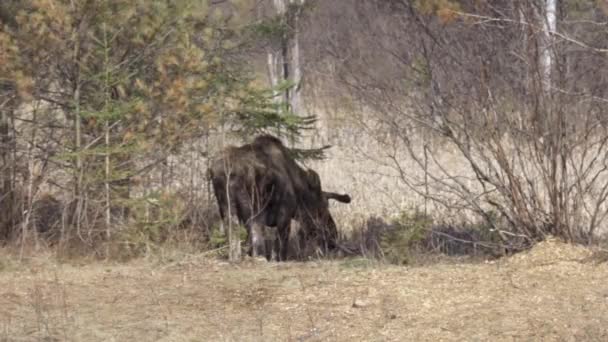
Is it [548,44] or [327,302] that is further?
[548,44]

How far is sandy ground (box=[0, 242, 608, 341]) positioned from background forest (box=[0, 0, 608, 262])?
1.01 meters

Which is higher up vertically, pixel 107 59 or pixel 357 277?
pixel 107 59

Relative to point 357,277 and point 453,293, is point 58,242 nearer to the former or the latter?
point 357,277

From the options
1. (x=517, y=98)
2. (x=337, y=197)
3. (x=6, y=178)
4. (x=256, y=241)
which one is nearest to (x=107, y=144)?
(x=6, y=178)

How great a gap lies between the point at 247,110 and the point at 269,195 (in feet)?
3.71

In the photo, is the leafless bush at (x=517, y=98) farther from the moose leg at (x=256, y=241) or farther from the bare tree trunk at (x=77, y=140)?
the bare tree trunk at (x=77, y=140)

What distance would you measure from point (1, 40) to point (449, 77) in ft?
16.1

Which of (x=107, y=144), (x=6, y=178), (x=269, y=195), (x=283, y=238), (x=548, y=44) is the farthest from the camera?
(x=283, y=238)

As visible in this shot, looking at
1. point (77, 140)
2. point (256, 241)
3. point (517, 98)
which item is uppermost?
point (77, 140)

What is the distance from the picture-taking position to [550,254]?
9.58 metres

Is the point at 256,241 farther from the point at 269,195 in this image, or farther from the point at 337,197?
the point at 337,197

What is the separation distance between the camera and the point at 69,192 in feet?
40.7

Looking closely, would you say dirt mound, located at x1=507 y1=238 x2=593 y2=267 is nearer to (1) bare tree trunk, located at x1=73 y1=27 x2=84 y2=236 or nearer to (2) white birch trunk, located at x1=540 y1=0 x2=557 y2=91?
(2) white birch trunk, located at x1=540 y1=0 x2=557 y2=91

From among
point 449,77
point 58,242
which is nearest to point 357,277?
point 449,77
